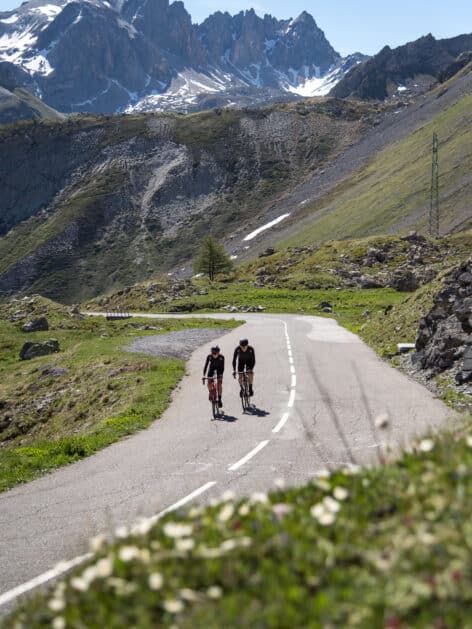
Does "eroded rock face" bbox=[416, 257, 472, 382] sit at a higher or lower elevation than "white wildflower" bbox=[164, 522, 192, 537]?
lower

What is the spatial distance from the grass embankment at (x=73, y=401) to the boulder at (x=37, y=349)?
84cm

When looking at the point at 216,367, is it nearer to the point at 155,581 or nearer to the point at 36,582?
the point at 36,582

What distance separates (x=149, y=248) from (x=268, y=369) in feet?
414

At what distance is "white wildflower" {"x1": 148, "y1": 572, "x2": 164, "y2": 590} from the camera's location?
302 cm

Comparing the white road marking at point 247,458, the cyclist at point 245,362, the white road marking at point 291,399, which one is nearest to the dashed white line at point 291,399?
the white road marking at point 291,399

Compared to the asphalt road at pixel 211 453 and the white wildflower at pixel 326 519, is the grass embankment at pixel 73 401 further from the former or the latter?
the white wildflower at pixel 326 519

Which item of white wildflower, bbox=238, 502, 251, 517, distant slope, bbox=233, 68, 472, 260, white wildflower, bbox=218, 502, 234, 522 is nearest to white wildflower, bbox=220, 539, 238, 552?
white wildflower, bbox=218, 502, 234, 522

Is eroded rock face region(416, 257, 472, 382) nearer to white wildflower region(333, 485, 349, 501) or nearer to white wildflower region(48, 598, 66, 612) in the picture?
white wildflower region(333, 485, 349, 501)

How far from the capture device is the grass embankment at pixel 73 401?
13938mm

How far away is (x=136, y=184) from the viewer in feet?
549

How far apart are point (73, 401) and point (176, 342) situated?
38.4 feet

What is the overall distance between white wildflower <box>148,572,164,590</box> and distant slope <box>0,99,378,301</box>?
135311mm

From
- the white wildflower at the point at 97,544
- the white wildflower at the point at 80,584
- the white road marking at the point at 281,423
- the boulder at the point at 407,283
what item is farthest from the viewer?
the boulder at the point at 407,283

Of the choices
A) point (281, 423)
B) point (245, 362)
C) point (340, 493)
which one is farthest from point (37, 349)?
point (340, 493)
